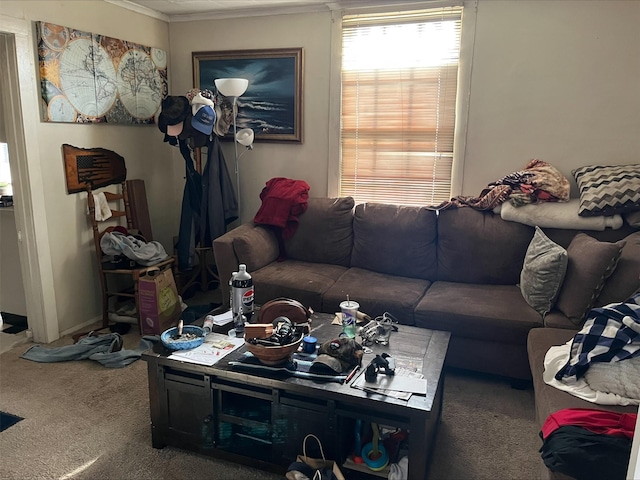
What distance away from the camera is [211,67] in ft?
13.6

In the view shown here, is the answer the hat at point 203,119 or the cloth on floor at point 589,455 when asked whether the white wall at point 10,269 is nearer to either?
the hat at point 203,119

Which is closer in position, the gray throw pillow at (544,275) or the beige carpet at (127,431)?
the beige carpet at (127,431)

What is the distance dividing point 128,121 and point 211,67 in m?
0.84

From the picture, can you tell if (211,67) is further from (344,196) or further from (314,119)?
(344,196)

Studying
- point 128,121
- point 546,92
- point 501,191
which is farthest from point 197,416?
point 546,92

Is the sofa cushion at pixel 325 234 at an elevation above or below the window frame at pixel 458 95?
below

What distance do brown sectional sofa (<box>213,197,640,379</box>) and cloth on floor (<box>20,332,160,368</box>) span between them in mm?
685

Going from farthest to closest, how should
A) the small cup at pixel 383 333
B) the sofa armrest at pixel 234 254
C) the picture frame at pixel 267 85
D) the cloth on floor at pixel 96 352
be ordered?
the picture frame at pixel 267 85 < the sofa armrest at pixel 234 254 < the cloth on floor at pixel 96 352 < the small cup at pixel 383 333

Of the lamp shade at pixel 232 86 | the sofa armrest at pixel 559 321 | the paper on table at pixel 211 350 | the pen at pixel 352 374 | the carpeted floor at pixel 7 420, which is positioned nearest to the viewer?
the pen at pixel 352 374

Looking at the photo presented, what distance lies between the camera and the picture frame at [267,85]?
391 centimetres

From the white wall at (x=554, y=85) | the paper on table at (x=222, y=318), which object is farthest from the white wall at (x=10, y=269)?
the white wall at (x=554, y=85)

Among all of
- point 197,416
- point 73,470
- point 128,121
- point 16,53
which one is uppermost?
point 16,53

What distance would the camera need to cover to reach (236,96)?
148 inches

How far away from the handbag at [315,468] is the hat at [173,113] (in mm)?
2663
